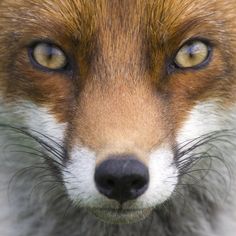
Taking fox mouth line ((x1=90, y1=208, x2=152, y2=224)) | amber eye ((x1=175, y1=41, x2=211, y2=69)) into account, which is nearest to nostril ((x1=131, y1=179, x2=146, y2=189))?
fox mouth line ((x1=90, y1=208, x2=152, y2=224))

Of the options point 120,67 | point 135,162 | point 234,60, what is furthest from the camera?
point 234,60

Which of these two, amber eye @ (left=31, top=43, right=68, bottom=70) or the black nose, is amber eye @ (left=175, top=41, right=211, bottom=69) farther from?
the black nose

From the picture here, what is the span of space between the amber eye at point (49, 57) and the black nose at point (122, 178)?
818 millimetres

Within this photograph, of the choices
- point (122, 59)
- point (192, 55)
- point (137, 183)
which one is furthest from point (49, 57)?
point (137, 183)

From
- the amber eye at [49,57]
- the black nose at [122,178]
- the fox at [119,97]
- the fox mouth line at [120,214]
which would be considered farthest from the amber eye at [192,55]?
the fox mouth line at [120,214]

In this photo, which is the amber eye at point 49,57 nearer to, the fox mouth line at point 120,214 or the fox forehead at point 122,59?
the fox forehead at point 122,59

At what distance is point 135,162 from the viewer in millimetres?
4020

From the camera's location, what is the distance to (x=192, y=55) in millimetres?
4543

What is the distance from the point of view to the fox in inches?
163

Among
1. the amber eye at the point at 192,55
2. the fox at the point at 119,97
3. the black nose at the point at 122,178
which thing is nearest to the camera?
the black nose at the point at 122,178

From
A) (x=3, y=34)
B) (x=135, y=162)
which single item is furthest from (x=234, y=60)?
(x=3, y=34)

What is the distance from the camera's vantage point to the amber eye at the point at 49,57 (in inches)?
178

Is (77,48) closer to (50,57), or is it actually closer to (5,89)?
(50,57)

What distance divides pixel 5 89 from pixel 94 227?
1131mm
